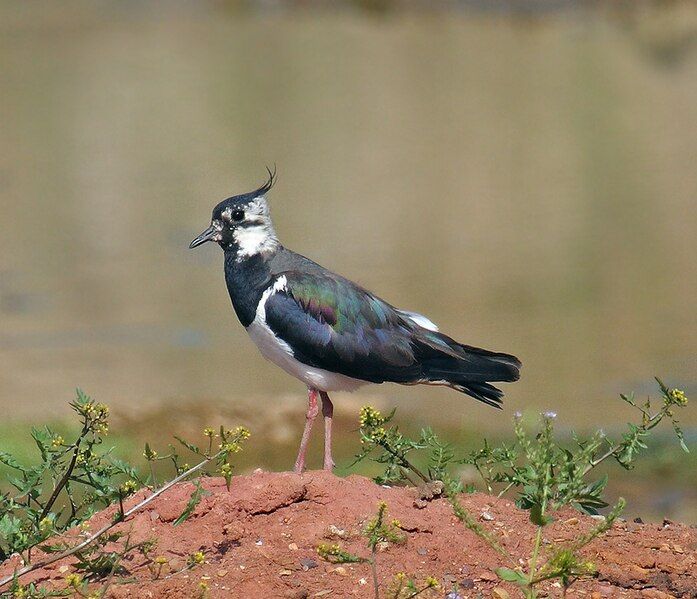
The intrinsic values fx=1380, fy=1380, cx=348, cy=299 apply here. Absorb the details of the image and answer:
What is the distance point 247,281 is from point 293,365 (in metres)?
0.51

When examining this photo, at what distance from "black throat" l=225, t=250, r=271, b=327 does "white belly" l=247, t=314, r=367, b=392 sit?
85mm

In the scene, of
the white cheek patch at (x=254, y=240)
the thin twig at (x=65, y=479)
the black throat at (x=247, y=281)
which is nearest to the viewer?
the thin twig at (x=65, y=479)

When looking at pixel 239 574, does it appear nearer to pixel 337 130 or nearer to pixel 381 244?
pixel 381 244

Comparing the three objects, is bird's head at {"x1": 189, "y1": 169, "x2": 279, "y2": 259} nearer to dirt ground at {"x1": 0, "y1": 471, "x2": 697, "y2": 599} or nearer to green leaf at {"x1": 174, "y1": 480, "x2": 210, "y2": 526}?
dirt ground at {"x1": 0, "y1": 471, "x2": 697, "y2": 599}

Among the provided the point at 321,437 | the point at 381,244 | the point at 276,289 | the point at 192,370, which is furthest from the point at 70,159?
the point at 276,289

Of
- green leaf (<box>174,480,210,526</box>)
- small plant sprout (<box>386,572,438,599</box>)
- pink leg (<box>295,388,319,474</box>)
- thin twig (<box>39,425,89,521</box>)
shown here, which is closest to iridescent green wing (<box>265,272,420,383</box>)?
pink leg (<box>295,388,319,474</box>)

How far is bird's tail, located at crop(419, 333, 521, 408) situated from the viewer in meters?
6.98

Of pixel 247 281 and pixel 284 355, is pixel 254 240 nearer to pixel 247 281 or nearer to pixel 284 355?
pixel 247 281

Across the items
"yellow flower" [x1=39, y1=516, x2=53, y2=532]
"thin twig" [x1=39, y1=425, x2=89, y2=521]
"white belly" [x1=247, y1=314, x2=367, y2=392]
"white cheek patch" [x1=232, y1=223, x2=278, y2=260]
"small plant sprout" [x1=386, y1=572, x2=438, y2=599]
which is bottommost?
"small plant sprout" [x1=386, y1=572, x2=438, y2=599]

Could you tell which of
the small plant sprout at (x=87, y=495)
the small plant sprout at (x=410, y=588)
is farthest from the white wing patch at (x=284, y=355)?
the small plant sprout at (x=410, y=588)

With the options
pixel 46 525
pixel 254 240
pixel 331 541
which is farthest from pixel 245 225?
pixel 46 525

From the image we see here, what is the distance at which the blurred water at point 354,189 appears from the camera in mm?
14367

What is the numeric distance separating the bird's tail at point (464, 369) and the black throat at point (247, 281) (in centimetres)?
87

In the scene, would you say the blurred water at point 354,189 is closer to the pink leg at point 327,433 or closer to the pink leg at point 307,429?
the pink leg at point 327,433
